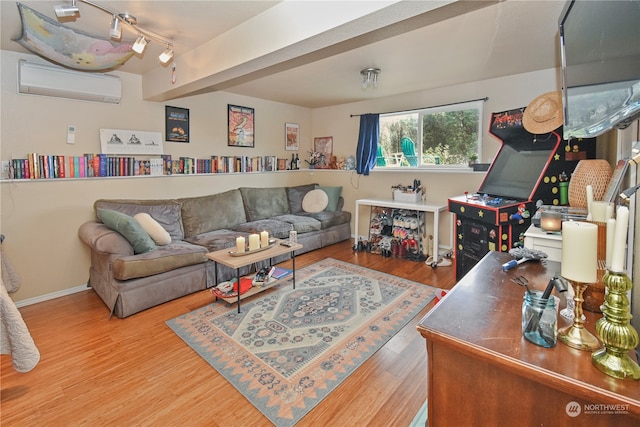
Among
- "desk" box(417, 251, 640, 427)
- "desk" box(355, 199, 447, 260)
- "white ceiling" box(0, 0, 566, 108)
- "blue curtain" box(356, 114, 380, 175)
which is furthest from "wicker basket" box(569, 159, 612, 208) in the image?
"blue curtain" box(356, 114, 380, 175)

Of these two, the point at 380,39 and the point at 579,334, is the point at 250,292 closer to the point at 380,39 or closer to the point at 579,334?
the point at 380,39

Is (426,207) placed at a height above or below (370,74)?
below

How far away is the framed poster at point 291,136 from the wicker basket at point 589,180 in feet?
13.3

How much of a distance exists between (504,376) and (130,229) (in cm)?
288

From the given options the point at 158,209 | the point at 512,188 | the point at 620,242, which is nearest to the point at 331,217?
the point at 158,209

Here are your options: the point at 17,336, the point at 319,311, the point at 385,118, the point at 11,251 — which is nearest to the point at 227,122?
the point at 385,118

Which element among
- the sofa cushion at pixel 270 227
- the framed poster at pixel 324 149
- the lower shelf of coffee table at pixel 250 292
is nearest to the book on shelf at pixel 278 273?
the lower shelf of coffee table at pixel 250 292

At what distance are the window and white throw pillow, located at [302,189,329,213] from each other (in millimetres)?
1006

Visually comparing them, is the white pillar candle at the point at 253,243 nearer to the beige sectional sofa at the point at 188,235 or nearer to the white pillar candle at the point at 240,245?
the white pillar candle at the point at 240,245

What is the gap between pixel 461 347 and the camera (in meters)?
0.85

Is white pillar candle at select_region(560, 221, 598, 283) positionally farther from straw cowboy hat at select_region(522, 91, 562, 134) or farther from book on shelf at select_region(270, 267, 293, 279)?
book on shelf at select_region(270, 267, 293, 279)

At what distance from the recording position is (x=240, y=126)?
181 inches

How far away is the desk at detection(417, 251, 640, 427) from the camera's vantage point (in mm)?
692

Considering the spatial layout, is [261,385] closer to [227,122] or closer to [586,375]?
[586,375]
